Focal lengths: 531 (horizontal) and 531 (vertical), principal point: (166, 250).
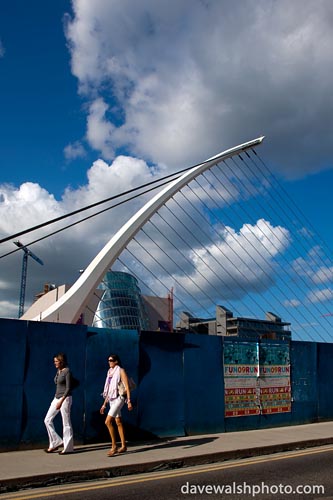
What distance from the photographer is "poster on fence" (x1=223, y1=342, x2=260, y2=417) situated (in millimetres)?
12500

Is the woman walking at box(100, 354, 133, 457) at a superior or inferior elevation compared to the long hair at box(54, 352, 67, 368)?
inferior

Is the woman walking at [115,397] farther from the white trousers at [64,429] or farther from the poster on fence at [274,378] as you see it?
the poster on fence at [274,378]

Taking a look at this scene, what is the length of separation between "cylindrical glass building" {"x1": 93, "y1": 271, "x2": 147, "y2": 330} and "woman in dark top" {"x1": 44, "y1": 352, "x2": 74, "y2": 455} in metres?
75.1

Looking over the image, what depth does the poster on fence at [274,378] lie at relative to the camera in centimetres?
1330

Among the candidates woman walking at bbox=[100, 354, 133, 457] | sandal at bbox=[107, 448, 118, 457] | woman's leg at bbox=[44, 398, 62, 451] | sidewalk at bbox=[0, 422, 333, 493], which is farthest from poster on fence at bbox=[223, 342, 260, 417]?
woman's leg at bbox=[44, 398, 62, 451]

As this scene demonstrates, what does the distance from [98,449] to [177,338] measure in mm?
3168

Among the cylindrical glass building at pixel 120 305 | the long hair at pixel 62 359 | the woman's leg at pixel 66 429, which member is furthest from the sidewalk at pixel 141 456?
the cylindrical glass building at pixel 120 305

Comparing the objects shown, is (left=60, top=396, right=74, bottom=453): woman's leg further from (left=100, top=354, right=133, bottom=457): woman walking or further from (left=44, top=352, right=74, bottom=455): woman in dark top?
(left=100, top=354, right=133, bottom=457): woman walking

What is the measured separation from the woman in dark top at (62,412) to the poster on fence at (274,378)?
5845 mm

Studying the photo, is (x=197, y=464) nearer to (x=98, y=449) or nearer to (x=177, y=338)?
(x=98, y=449)

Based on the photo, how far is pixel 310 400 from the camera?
1452 cm

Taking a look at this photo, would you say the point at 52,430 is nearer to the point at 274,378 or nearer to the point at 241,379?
the point at 241,379

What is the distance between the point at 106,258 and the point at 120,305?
6977cm

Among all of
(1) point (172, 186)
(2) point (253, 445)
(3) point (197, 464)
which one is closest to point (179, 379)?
(2) point (253, 445)
